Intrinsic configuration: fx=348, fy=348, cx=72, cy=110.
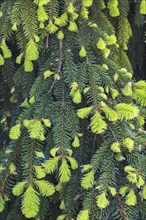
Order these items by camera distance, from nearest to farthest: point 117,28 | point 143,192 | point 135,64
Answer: point 143,192 < point 117,28 < point 135,64

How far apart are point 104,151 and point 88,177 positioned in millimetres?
115

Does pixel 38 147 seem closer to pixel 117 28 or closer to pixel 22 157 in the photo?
pixel 22 157

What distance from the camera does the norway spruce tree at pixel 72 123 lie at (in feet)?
4.11

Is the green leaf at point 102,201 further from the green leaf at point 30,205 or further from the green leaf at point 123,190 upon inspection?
the green leaf at point 30,205

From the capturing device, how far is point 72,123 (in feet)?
4.50

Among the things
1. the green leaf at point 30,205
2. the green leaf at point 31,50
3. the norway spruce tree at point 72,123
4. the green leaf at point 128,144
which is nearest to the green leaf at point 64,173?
the norway spruce tree at point 72,123

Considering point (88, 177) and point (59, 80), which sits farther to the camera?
point (59, 80)

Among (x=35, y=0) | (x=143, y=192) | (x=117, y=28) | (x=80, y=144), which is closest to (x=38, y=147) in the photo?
(x=80, y=144)

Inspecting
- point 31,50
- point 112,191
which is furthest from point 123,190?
point 31,50

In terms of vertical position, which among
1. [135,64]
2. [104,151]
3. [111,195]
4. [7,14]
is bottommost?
[135,64]

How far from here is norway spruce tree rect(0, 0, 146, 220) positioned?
4.11 ft

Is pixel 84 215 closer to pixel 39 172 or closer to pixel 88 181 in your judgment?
pixel 88 181

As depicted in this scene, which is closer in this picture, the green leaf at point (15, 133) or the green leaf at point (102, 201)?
the green leaf at point (102, 201)

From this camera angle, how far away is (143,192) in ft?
4.04
